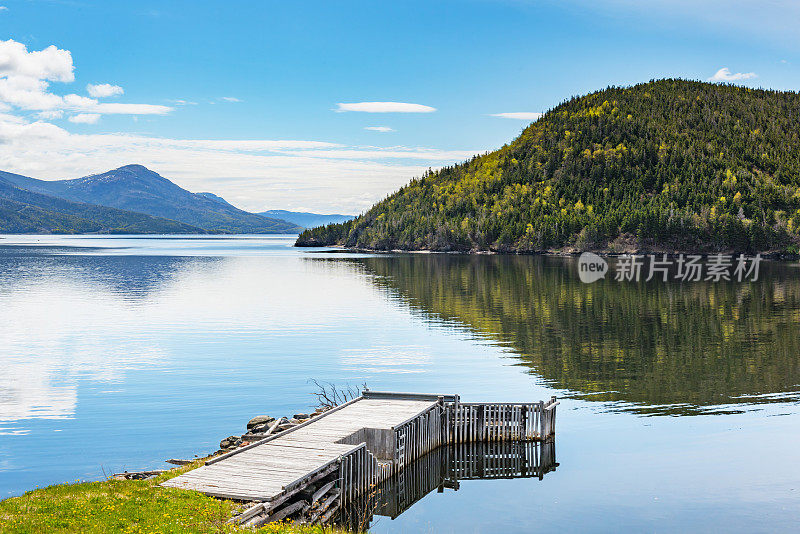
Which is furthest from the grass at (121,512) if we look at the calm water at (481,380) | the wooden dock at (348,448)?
the calm water at (481,380)

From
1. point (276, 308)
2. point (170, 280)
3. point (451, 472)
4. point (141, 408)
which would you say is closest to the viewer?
point (451, 472)

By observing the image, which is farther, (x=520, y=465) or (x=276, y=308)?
(x=276, y=308)

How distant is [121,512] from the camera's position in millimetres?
20234

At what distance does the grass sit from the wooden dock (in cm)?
85

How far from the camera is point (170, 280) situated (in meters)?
144

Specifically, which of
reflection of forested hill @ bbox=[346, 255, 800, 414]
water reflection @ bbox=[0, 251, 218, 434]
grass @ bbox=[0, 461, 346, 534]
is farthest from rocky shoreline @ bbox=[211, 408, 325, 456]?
reflection of forested hill @ bbox=[346, 255, 800, 414]

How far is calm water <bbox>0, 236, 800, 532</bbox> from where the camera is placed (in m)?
29.2

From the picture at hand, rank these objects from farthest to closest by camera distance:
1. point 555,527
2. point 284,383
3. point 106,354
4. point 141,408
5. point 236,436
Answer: point 106,354, point 284,383, point 141,408, point 236,436, point 555,527

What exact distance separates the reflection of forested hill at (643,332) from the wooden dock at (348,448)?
11.9 meters

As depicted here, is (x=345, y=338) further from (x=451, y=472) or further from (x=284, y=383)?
(x=451, y=472)

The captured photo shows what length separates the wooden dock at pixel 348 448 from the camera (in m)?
23.3

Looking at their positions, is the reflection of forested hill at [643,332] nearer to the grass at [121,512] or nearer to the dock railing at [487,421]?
the dock railing at [487,421]

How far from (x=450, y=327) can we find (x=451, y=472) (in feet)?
150

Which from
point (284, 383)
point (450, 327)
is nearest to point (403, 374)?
point (284, 383)
